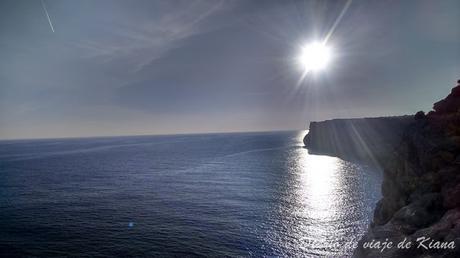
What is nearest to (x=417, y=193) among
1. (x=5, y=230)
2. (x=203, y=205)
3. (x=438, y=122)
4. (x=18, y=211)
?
(x=438, y=122)

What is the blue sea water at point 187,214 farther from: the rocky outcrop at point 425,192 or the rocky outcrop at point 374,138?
the rocky outcrop at point 374,138

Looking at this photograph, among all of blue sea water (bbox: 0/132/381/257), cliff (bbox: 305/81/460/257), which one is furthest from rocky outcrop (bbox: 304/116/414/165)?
cliff (bbox: 305/81/460/257)

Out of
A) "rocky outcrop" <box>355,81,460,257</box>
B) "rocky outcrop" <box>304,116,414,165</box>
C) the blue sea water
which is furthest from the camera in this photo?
"rocky outcrop" <box>304,116,414,165</box>

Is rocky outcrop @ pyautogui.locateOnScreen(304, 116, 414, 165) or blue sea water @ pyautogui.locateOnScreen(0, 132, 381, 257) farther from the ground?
rocky outcrop @ pyautogui.locateOnScreen(304, 116, 414, 165)

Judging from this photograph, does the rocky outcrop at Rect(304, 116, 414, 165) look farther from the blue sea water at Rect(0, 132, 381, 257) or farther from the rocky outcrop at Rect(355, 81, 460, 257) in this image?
the rocky outcrop at Rect(355, 81, 460, 257)

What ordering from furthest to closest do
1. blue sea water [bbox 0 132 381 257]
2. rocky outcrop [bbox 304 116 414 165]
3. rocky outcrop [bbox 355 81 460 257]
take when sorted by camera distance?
1. rocky outcrop [bbox 304 116 414 165]
2. blue sea water [bbox 0 132 381 257]
3. rocky outcrop [bbox 355 81 460 257]

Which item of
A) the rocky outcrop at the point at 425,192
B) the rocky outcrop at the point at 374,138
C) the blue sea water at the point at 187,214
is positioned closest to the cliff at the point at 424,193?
the rocky outcrop at the point at 425,192

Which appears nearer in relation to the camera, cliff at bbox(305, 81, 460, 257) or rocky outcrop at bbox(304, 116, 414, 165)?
cliff at bbox(305, 81, 460, 257)

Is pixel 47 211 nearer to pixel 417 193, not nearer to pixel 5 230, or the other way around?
pixel 5 230
